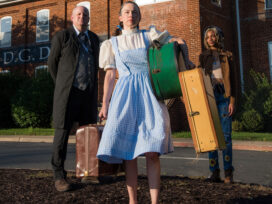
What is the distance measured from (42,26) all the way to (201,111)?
17939mm

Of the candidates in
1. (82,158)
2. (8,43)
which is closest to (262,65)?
(82,158)

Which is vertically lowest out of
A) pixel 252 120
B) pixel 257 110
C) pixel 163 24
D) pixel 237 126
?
pixel 237 126

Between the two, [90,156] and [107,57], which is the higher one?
[107,57]

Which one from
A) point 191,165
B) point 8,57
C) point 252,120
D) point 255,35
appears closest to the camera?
point 191,165

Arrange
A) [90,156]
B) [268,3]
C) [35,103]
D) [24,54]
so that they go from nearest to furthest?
[90,156]
[35,103]
[268,3]
[24,54]

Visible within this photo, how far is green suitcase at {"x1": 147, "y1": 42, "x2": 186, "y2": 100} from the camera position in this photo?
2.26 m

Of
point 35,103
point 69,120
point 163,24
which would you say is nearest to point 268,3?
point 163,24

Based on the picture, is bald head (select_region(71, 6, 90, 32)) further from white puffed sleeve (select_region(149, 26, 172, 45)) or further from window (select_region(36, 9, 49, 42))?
A: window (select_region(36, 9, 49, 42))

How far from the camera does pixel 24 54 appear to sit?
18469mm

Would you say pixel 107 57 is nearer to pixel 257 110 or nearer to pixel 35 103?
pixel 257 110

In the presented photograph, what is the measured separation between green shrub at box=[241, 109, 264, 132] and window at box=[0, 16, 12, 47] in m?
15.5

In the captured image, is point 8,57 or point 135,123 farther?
point 8,57

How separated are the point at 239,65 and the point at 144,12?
5.96 meters

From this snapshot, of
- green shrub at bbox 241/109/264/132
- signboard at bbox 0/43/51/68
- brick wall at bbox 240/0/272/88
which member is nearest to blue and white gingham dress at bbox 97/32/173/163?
green shrub at bbox 241/109/264/132
